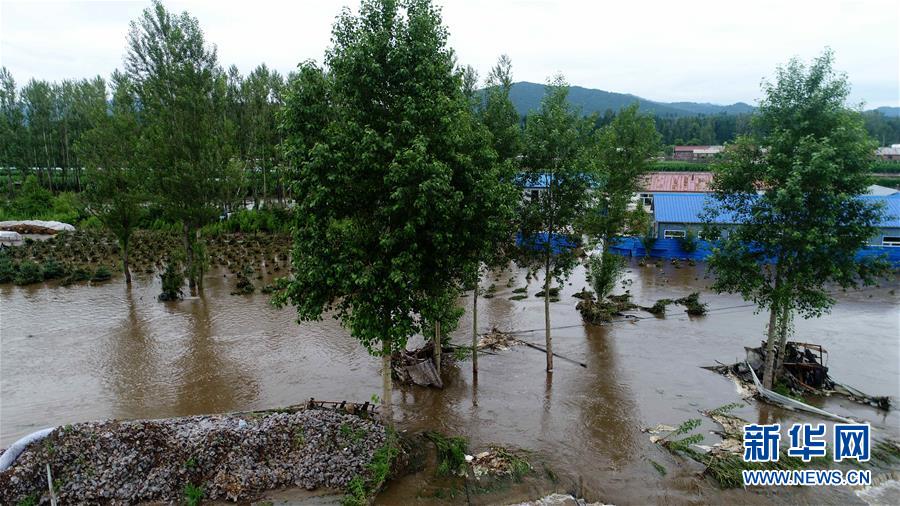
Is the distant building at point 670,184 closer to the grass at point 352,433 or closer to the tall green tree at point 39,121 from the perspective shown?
the grass at point 352,433

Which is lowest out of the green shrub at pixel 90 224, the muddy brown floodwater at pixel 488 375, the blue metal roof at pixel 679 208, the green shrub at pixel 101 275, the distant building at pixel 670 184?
the muddy brown floodwater at pixel 488 375

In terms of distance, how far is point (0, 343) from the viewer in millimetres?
20312

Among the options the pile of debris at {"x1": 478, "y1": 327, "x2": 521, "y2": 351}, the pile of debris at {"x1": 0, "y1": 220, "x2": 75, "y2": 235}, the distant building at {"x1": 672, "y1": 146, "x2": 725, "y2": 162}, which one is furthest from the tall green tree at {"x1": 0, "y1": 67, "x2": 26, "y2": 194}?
the distant building at {"x1": 672, "y1": 146, "x2": 725, "y2": 162}

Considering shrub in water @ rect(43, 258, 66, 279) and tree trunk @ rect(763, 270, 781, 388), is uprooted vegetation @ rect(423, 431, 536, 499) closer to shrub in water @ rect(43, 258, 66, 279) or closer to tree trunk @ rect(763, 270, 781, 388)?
tree trunk @ rect(763, 270, 781, 388)

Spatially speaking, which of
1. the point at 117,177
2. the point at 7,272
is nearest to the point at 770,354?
the point at 117,177

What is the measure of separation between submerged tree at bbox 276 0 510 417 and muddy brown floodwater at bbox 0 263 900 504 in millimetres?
A: 4387

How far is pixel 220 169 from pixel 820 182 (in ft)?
79.2

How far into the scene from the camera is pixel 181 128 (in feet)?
84.8

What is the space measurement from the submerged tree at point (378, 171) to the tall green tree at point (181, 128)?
660 inches

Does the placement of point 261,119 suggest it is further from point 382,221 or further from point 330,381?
point 382,221

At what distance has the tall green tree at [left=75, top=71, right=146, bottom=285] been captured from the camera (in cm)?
2689

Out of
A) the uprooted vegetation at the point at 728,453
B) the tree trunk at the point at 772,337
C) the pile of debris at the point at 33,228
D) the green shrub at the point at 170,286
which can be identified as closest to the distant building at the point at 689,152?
the tree trunk at the point at 772,337

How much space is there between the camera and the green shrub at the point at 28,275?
29312mm

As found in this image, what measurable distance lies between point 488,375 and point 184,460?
9.34m
